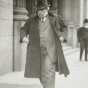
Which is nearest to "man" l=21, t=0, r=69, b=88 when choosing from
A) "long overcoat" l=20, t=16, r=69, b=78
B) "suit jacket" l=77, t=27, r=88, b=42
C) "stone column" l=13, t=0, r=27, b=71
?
"long overcoat" l=20, t=16, r=69, b=78

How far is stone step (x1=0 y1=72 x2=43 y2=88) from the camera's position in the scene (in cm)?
871

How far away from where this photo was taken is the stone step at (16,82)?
8.71 metres

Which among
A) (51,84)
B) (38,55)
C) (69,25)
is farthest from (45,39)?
(69,25)

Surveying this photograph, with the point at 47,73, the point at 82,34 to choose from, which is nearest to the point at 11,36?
the point at 82,34

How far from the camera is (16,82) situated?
31.0 feet

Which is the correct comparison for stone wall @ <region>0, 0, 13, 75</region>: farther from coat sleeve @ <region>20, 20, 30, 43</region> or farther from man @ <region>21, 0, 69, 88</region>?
man @ <region>21, 0, 69, 88</region>

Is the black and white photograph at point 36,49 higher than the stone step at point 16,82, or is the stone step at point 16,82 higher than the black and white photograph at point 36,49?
the black and white photograph at point 36,49

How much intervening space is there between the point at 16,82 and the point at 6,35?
2.33 m

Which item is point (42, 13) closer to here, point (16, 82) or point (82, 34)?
point (16, 82)

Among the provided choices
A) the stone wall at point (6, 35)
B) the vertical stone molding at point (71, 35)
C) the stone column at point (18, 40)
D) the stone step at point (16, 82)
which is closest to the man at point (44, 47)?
the stone step at point (16, 82)

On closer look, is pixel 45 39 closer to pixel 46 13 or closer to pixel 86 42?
pixel 46 13

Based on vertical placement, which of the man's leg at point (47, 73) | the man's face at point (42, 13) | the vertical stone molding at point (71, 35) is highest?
the man's face at point (42, 13)

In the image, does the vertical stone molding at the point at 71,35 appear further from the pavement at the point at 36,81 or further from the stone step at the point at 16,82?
the stone step at the point at 16,82

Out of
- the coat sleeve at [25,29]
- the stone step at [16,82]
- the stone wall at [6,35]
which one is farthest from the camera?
the stone wall at [6,35]
